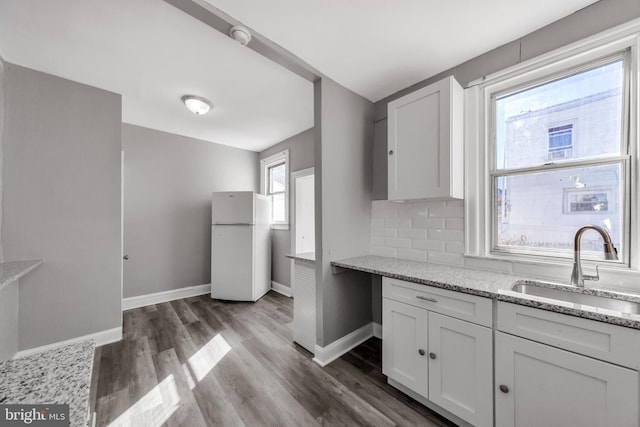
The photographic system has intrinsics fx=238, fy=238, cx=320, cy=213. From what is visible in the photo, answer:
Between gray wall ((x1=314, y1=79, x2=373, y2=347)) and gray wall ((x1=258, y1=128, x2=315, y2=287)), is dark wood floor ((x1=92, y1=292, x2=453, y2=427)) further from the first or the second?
gray wall ((x1=258, y1=128, x2=315, y2=287))

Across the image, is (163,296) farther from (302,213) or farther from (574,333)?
(574,333)

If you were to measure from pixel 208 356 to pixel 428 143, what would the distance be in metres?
2.67

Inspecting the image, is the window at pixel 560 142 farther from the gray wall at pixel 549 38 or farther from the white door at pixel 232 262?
the white door at pixel 232 262

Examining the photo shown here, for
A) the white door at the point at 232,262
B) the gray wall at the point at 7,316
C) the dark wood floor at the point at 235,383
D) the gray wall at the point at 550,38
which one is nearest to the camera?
the gray wall at the point at 550,38

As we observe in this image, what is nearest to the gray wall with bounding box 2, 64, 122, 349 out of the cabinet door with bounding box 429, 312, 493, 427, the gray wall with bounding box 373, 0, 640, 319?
the cabinet door with bounding box 429, 312, 493, 427

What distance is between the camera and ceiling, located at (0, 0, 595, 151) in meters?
1.49

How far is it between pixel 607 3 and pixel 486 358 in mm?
2192

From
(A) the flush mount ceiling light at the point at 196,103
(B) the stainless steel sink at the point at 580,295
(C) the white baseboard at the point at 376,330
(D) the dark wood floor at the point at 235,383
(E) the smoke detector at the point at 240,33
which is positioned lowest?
(D) the dark wood floor at the point at 235,383

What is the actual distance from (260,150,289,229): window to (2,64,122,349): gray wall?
7.15 feet

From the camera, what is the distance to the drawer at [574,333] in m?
0.96

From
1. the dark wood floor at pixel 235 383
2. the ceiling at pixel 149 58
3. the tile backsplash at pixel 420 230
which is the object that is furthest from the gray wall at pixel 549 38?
the dark wood floor at pixel 235 383

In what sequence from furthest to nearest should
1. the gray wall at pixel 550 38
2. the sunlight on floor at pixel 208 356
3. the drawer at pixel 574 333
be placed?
1. the sunlight on floor at pixel 208 356
2. the gray wall at pixel 550 38
3. the drawer at pixel 574 333

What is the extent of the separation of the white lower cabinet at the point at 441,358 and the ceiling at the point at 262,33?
1814 millimetres

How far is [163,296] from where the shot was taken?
11.6 ft
